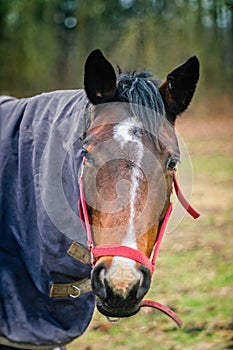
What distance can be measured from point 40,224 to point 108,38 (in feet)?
38.7

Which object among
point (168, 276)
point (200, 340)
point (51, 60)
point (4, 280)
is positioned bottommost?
point (51, 60)

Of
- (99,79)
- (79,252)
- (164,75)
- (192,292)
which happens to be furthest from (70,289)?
(164,75)

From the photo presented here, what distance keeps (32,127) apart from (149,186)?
0.81 meters

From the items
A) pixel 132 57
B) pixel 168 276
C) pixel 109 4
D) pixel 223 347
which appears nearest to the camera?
pixel 223 347

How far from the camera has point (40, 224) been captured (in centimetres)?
232

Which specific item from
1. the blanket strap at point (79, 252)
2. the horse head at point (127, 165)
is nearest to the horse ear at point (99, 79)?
the horse head at point (127, 165)

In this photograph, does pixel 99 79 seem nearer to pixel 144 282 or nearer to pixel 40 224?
pixel 40 224

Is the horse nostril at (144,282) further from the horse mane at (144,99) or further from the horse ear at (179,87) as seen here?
the horse ear at (179,87)

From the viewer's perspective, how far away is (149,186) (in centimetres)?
189

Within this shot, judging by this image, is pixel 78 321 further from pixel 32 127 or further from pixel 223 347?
pixel 223 347

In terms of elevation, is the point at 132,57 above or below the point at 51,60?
above

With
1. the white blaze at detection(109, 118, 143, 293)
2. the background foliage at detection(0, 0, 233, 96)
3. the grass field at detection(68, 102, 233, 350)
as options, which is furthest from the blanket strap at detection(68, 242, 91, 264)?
the background foliage at detection(0, 0, 233, 96)

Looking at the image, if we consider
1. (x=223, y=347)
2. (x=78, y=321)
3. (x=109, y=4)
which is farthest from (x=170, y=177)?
(x=109, y=4)

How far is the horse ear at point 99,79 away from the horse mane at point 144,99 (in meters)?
0.04
